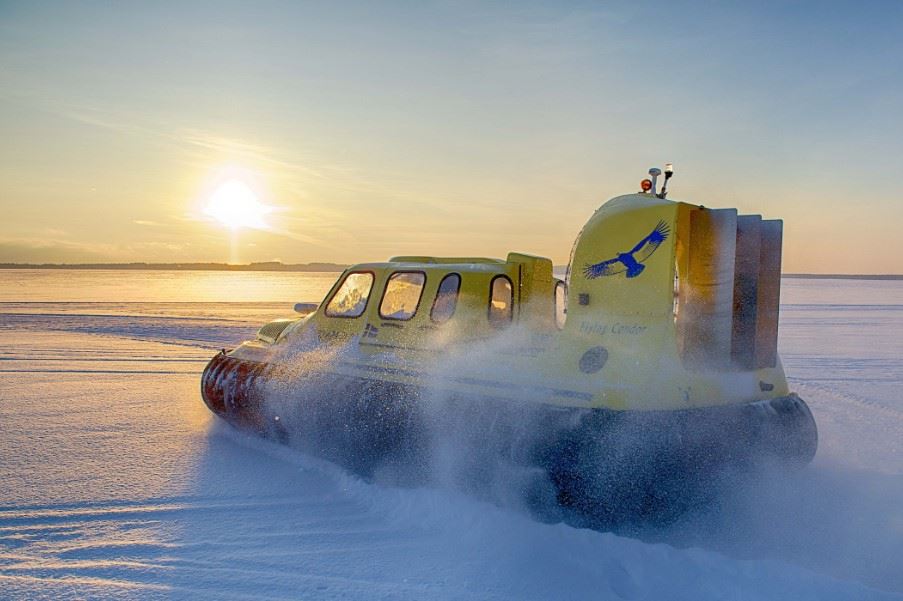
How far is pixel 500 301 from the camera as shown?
470 centimetres

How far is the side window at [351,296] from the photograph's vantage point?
17.0 feet

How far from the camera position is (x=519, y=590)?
2916mm

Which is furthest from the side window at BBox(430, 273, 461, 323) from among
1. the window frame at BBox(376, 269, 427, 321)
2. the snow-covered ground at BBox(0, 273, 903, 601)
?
the snow-covered ground at BBox(0, 273, 903, 601)

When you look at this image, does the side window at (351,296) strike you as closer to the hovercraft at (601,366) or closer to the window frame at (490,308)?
the hovercraft at (601,366)

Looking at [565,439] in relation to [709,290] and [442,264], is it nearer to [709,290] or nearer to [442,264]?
[709,290]

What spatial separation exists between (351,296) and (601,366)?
2.35 meters

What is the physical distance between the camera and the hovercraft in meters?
3.39

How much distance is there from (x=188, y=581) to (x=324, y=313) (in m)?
2.68

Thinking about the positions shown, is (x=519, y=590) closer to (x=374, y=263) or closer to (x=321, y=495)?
(x=321, y=495)

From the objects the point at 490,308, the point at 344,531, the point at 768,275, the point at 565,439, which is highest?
the point at 768,275

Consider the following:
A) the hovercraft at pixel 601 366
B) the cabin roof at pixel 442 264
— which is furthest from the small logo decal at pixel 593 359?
the cabin roof at pixel 442 264

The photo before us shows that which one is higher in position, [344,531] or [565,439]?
[565,439]

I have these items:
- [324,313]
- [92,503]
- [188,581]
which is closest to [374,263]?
[324,313]

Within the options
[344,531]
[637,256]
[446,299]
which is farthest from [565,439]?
[446,299]
